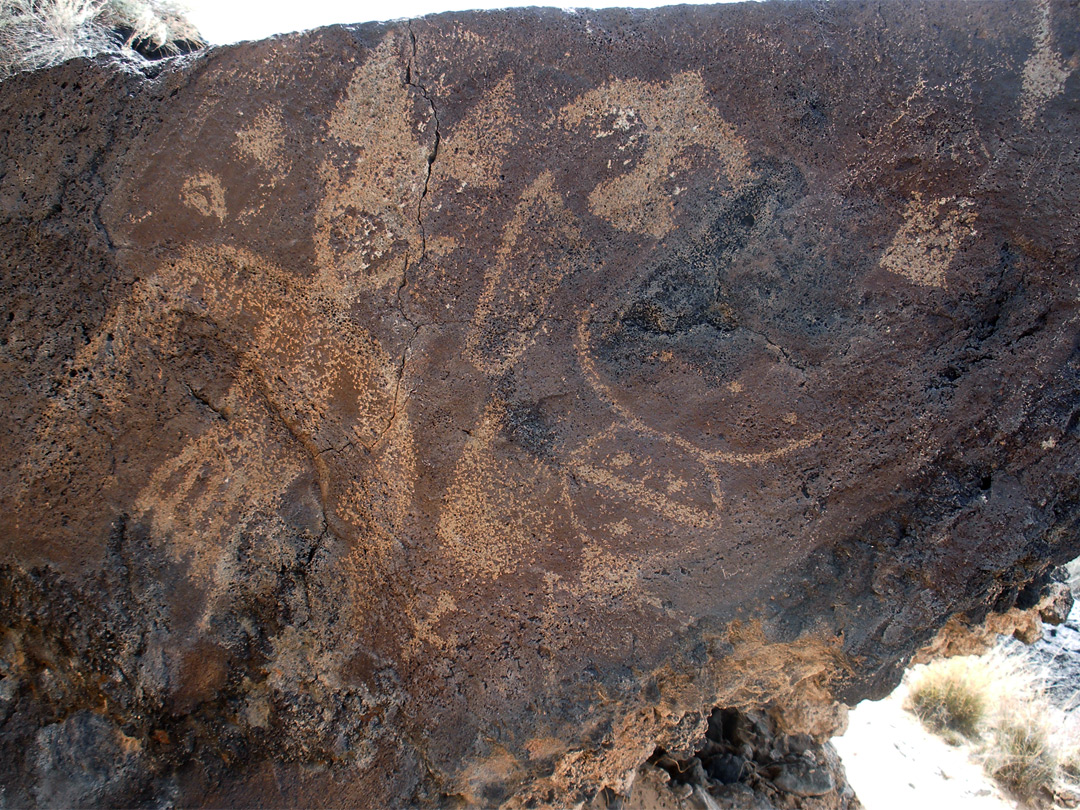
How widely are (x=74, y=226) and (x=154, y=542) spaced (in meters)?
0.66

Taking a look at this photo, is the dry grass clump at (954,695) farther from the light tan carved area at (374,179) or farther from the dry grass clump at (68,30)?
the dry grass clump at (68,30)

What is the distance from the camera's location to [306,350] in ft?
4.61

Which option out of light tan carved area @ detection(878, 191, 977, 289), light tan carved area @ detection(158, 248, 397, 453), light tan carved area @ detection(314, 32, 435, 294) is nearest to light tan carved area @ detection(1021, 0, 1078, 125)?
light tan carved area @ detection(878, 191, 977, 289)

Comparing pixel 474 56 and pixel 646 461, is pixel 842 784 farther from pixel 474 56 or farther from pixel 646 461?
pixel 474 56

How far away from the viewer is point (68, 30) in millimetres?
1474

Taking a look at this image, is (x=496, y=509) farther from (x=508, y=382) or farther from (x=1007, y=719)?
(x=1007, y=719)

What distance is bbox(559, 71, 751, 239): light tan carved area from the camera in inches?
50.4

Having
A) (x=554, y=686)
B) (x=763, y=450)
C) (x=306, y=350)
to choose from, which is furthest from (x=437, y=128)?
(x=554, y=686)

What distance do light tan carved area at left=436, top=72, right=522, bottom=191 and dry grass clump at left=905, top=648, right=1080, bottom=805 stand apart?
3218 millimetres

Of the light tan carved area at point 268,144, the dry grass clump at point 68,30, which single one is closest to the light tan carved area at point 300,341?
the light tan carved area at point 268,144

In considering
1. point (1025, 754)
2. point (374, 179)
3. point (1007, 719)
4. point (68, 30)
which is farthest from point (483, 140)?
point (1007, 719)

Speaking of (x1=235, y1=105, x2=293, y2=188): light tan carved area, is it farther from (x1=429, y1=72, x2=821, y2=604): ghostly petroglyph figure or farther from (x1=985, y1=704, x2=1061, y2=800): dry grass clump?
(x1=985, y1=704, x2=1061, y2=800): dry grass clump

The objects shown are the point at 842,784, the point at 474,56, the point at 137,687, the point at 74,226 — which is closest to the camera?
the point at 474,56

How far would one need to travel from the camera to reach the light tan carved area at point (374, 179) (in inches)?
51.1
